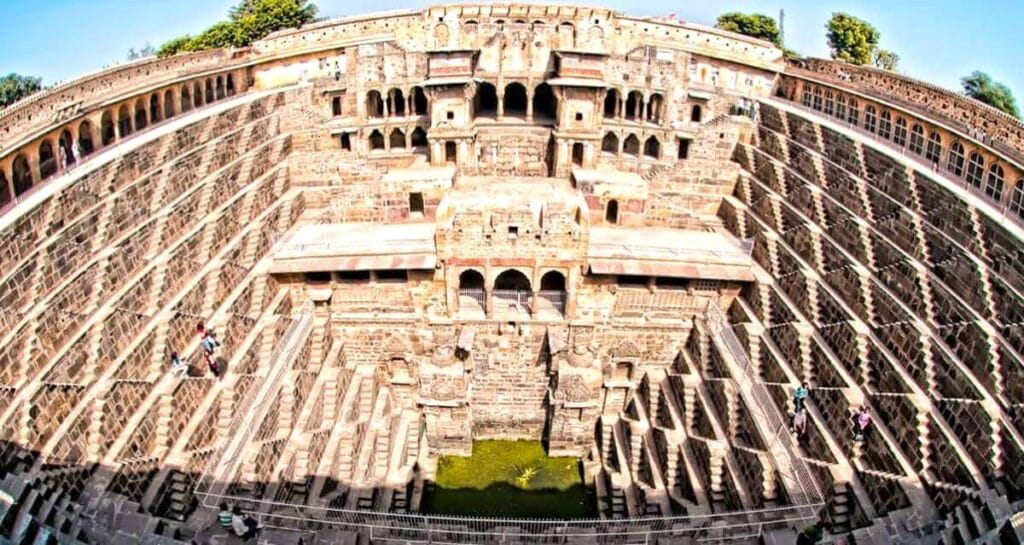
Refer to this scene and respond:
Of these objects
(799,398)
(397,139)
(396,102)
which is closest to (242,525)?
(799,398)

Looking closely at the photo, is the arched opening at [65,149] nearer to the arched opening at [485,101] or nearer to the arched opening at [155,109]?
the arched opening at [155,109]

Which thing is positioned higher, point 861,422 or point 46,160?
point 46,160

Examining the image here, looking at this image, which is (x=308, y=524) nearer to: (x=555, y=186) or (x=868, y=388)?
(x=868, y=388)

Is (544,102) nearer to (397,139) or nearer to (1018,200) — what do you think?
(397,139)

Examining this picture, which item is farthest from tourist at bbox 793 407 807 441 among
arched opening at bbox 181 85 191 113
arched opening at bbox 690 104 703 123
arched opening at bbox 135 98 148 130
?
arched opening at bbox 181 85 191 113

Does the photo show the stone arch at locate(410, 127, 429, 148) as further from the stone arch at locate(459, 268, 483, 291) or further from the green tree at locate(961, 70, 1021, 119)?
the green tree at locate(961, 70, 1021, 119)

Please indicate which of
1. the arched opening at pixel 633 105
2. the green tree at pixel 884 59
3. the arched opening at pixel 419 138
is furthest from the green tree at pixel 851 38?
the arched opening at pixel 419 138

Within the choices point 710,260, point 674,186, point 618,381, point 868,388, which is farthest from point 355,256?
point 868,388
